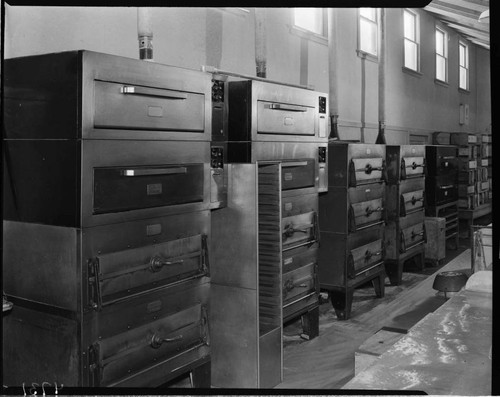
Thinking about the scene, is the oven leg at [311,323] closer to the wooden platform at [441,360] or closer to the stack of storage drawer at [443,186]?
the wooden platform at [441,360]

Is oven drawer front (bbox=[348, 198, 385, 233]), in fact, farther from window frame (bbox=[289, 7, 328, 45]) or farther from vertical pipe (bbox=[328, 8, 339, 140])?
window frame (bbox=[289, 7, 328, 45])

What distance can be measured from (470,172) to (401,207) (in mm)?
1524

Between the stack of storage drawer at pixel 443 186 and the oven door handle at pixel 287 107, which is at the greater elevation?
the oven door handle at pixel 287 107

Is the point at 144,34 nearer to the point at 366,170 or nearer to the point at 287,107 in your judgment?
the point at 287,107

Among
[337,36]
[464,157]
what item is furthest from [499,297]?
[464,157]

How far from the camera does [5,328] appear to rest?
2516mm

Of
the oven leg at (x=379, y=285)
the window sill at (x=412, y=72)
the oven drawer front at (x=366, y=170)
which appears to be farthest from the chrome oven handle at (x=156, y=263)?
the window sill at (x=412, y=72)

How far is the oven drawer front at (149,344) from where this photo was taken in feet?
7.70

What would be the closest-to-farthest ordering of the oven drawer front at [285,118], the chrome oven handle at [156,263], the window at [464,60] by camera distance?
the chrome oven handle at [156,263], the oven drawer front at [285,118], the window at [464,60]

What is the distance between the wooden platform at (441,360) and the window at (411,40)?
16.7 feet

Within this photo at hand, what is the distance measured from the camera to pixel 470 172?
643cm

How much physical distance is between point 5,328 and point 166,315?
74 cm

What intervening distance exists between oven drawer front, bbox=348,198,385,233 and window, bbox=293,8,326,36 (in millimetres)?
1882

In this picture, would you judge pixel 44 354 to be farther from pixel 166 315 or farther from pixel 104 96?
pixel 104 96
